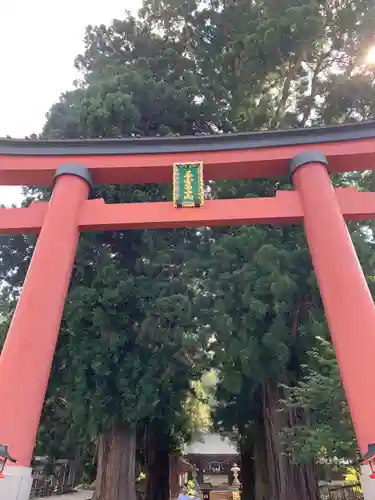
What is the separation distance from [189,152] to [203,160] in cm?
24

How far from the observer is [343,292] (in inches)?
176

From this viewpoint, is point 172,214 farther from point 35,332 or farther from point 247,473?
point 247,473

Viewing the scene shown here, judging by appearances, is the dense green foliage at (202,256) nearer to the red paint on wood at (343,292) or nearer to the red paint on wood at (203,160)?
the red paint on wood at (343,292)

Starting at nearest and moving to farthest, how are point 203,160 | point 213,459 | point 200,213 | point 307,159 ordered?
point 200,213 < point 307,159 < point 203,160 < point 213,459

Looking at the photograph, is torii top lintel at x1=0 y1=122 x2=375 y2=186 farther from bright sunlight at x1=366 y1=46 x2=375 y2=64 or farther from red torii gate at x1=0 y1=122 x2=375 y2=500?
bright sunlight at x1=366 y1=46 x2=375 y2=64

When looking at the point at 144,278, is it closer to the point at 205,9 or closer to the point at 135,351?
the point at 135,351

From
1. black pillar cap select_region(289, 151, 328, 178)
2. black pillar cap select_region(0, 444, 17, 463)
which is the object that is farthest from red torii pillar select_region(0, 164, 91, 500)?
black pillar cap select_region(289, 151, 328, 178)

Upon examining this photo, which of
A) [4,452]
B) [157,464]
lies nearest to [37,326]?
[4,452]

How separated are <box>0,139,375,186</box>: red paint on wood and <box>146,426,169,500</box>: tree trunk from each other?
6.34 metres

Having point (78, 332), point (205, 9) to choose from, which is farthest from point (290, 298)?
point (205, 9)

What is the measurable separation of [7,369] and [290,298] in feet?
13.9

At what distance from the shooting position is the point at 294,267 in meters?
6.79

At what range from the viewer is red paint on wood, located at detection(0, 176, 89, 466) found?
393 cm

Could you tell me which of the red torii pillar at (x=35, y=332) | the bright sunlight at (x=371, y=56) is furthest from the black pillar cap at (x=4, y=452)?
the bright sunlight at (x=371, y=56)
